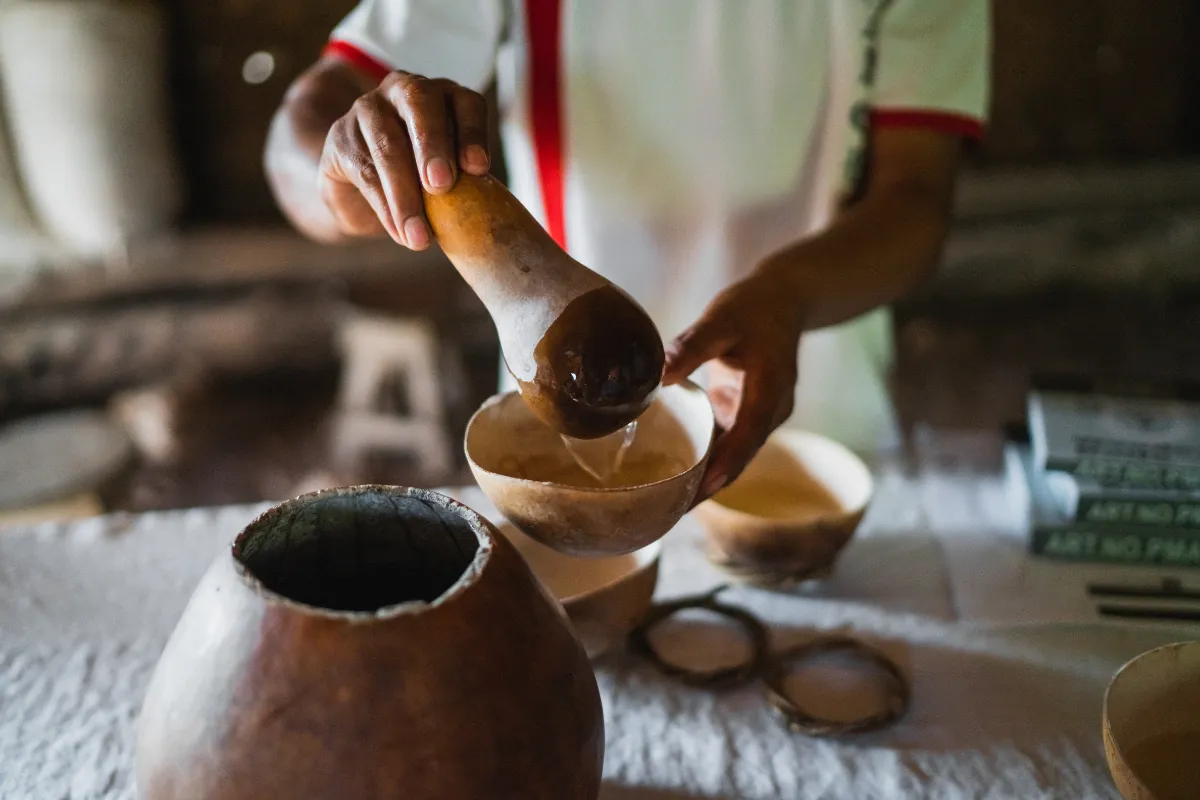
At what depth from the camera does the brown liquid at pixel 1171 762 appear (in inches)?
31.6

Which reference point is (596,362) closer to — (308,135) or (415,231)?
(415,231)

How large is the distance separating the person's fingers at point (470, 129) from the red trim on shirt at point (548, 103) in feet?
1.55

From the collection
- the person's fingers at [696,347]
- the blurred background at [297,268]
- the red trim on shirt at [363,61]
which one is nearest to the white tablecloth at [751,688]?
the person's fingers at [696,347]

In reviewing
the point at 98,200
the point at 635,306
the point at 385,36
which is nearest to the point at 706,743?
the point at 635,306

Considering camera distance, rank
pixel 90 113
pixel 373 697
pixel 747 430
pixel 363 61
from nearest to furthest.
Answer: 1. pixel 373 697
2. pixel 747 430
3. pixel 363 61
4. pixel 90 113

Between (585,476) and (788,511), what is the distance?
1.04 ft

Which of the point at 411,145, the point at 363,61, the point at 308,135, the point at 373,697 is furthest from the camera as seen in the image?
the point at 363,61

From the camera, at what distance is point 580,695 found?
0.70m

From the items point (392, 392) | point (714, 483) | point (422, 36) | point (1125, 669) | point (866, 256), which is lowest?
point (392, 392)

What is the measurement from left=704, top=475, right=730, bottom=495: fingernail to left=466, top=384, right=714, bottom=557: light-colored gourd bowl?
2cm

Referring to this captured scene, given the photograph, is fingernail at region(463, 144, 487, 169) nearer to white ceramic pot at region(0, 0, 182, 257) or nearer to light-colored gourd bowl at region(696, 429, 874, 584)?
light-colored gourd bowl at region(696, 429, 874, 584)

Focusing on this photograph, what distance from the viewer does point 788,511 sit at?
3.94 feet

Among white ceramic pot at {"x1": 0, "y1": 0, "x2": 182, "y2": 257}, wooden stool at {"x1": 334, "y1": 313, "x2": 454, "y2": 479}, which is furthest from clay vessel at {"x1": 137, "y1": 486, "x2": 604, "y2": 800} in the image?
white ceramic pot at {"x1": 0, "y1": 0, "x2": 182, "y2": 257}

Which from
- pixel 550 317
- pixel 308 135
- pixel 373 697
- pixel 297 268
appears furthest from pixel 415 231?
pixel 297 268
